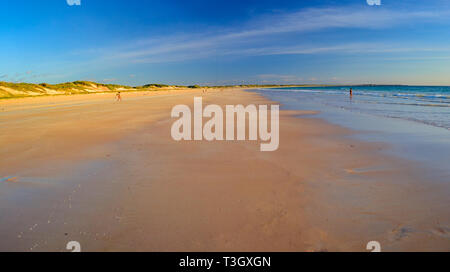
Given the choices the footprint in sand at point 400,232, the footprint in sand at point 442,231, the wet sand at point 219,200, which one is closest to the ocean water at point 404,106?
the wet sand at point 219,200

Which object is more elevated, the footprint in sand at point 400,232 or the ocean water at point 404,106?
the ocean water at point 404,106

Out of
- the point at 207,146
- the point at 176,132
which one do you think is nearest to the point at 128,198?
the point at 207,146

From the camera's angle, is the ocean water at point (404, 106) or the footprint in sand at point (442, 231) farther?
the ocean water at point (404, 106)

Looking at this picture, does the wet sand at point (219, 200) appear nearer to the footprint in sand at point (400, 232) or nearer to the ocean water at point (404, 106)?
the footprint in sand at point (400, 232)

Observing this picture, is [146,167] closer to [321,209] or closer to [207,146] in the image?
[207,146]

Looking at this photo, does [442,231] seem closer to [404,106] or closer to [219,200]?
[219,200]

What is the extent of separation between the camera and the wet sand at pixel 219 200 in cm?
305

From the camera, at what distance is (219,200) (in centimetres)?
412

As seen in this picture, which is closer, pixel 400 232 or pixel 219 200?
pixel 400 232

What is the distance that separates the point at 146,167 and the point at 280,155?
139 inches

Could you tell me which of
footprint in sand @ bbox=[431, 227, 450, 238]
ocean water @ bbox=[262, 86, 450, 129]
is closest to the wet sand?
footprint in sand @ bbox=[431, 227, 450, 238]

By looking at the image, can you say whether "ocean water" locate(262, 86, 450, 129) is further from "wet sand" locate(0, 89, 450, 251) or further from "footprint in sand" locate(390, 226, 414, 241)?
"footprint in sand" locate(390, 226, 414, 241)

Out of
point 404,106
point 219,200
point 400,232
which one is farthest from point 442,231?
point 404,106

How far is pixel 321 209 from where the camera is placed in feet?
12.5
